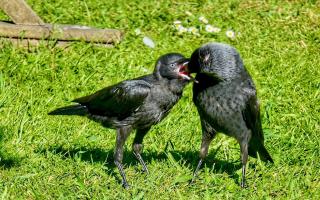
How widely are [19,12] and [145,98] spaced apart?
3.00 metres

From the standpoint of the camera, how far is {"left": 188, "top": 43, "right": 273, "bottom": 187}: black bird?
5.99 meters

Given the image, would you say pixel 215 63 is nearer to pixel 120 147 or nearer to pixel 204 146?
pixel 204 146

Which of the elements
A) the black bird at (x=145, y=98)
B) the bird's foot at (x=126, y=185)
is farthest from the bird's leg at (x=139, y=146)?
the bird's foot at (x=126, y=185)

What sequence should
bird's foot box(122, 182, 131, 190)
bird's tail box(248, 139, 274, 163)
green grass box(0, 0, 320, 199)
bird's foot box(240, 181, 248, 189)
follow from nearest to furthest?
1. bird's foot box(122, 182, 131, 190)
2. green grass box(0, 0, 320, 199)
3. bird's foot box(240, 181, 248, 189)
4. bird's tail box(248, 139, 274, 163)

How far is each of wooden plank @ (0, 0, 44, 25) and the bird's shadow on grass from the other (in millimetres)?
2293

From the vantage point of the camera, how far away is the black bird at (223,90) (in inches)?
236

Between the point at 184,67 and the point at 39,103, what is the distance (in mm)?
2115

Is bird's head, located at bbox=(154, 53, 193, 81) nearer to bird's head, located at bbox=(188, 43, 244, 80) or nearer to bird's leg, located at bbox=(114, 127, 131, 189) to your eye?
bird's head, located at bbox=(188, 43, 244, 80)

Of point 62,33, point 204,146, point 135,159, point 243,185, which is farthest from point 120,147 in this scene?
point 62,33

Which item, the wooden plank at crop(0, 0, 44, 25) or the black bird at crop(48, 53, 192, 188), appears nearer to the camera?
the black bird at crop(48, 53, 192, 188)

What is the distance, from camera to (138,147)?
659cm

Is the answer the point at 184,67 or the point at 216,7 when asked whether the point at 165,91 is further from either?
the point at 216,7

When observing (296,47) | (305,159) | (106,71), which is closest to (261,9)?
(296,47)

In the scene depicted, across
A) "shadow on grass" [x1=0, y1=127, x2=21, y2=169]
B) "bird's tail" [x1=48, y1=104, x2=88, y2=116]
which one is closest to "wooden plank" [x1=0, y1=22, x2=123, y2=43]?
"shadow on grass" [x1=0, y1=127, x2=21, y2=169]
